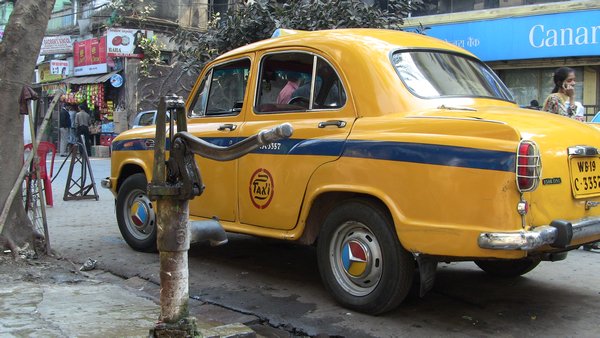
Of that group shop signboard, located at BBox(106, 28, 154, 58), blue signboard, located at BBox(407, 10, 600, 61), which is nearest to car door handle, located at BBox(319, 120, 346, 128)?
blue signboard, located at BBox(407, 10, 600, 61)

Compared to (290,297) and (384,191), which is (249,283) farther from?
(384,191)

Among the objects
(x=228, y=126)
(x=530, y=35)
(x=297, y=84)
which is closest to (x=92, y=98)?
(x=530, y=35)

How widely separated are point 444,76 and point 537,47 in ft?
34.2

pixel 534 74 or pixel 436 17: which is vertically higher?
pixel 436 17

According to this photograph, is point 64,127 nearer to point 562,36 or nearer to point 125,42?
point 125,42

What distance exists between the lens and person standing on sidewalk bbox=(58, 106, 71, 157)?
70.4 feet

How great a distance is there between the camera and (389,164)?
3762mm

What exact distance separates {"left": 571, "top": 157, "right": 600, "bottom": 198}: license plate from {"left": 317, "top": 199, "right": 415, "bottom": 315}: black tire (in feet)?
3.78

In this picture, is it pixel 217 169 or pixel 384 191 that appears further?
pixel 217 169

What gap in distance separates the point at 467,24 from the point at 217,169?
11.6 metres

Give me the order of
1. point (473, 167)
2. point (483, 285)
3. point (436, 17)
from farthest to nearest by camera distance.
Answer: point (436, 17) → point (483, 285) → point (473, 167)

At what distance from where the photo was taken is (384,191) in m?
3.79

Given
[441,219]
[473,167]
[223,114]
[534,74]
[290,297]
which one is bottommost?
[290,297]

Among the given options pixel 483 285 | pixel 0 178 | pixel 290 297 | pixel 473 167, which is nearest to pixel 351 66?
pixel 473 167
